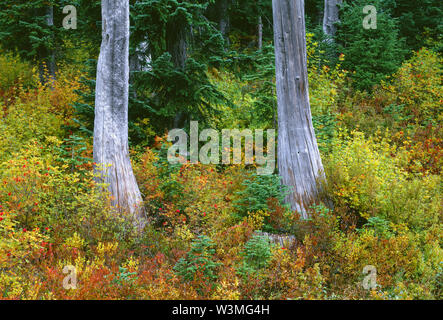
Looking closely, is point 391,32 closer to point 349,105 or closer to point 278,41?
point 349,105

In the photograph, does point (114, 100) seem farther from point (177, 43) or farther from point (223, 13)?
point (223, 13)

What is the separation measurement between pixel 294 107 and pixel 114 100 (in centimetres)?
383

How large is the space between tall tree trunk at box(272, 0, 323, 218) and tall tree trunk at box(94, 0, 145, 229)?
3232 millimetres

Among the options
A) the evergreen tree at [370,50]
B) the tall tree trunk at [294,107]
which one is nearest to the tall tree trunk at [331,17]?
the evergreen tree at [370,50]

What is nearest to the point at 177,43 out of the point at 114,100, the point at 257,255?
the point at 114,100

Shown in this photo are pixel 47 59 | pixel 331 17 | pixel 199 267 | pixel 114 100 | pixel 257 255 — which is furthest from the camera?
pixel 331 17

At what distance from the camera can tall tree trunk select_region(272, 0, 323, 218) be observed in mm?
7664

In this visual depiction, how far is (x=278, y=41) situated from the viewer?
7809 millimetres

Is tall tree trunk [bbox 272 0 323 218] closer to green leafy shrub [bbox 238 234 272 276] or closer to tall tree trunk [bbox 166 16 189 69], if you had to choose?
green leafy shrub [bbox 238 234 272 276]

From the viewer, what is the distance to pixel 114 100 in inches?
303

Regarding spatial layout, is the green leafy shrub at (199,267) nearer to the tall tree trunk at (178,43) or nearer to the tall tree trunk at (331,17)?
the tall tree trunk at (178,43)

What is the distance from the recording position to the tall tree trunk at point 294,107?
302 inches

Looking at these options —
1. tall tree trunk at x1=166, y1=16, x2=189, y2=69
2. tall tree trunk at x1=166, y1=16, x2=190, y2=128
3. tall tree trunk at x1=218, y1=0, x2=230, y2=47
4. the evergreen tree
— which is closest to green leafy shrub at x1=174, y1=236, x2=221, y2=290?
tall tree trunk at x1=166, y1=16, x2=190, y2=128
